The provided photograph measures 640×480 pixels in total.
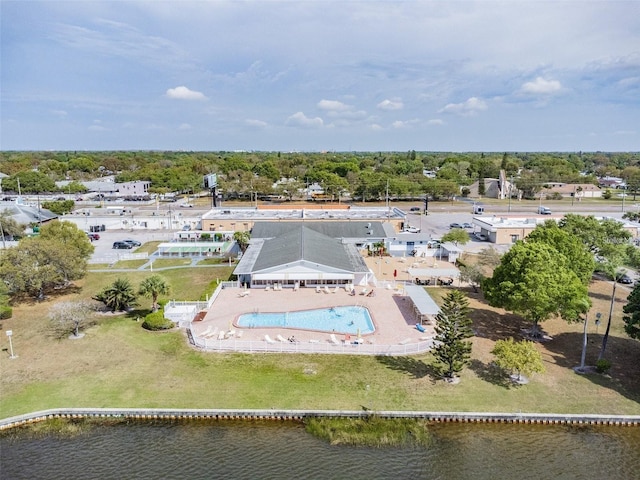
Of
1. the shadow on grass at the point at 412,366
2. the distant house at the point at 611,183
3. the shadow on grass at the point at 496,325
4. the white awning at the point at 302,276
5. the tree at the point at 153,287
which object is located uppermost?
the distant house at the point at 611,183

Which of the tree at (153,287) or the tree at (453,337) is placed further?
the tree at (153,287)

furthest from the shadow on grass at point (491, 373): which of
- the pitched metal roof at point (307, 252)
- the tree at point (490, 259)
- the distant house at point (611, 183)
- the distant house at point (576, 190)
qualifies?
the distant house at point (611, 183)

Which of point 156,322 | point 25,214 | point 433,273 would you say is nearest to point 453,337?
point 433,273

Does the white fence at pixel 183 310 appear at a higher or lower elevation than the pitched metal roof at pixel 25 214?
lower

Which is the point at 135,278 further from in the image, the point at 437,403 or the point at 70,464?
the point at 437,403

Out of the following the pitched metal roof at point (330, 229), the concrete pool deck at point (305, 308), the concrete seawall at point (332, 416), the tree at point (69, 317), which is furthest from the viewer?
the pitched metal roof at point (330, 229)

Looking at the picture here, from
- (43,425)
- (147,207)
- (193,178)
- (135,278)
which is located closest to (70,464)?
(43,425)

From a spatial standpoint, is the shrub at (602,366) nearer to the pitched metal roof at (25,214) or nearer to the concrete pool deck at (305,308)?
the concrete pool deck at (305,308)
